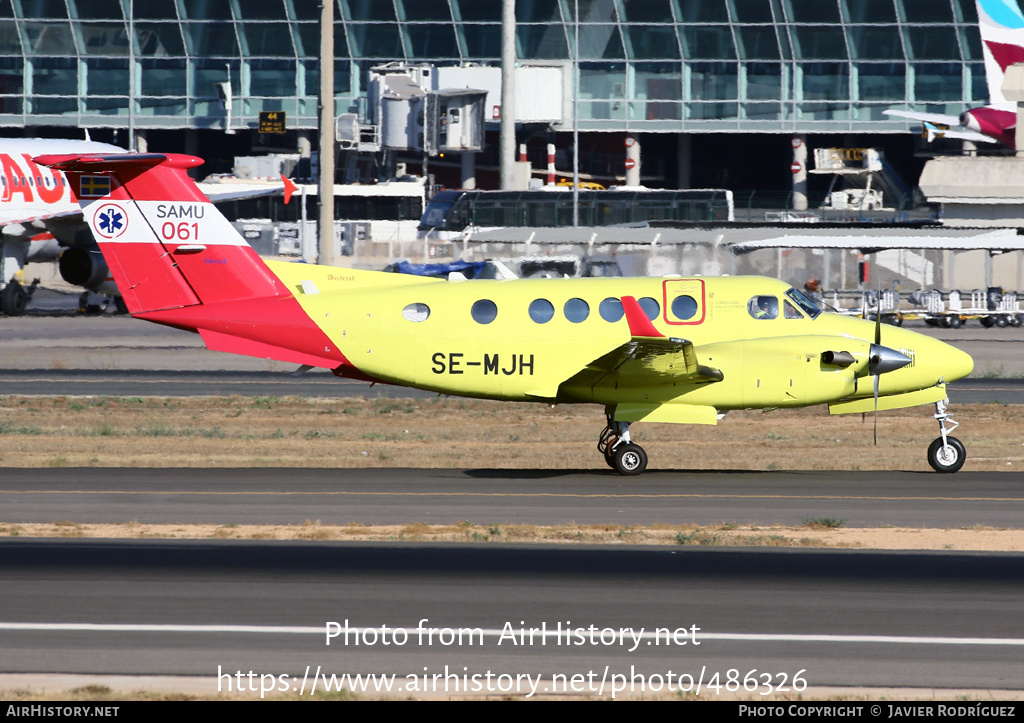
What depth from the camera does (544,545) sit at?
1430 cm

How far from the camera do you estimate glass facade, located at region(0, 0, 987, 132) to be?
80.1m

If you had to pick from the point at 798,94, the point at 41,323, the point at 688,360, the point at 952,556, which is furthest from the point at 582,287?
the point at 798,94

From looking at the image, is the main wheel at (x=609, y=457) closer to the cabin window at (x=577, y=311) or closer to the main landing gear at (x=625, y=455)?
the main landing gear at (x=625, y=455)

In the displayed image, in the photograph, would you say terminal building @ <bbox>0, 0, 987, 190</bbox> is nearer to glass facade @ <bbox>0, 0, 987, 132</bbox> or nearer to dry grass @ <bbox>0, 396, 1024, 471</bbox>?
glass facade @ <bbox>0, 0, 987, 132</bbox>

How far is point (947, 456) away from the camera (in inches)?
774

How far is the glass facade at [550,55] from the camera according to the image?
8006cm

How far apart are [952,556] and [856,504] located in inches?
129

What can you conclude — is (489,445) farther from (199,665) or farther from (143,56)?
(143,56)

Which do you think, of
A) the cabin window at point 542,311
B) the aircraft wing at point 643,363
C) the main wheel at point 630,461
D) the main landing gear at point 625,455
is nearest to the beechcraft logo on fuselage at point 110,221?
the cabin window at point 542,311

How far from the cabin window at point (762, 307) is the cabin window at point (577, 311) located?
8.41 ft

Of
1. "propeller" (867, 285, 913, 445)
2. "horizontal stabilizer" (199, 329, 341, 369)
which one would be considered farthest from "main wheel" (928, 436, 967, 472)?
"horizontal stabilizer" (199, 329, 341, 369)

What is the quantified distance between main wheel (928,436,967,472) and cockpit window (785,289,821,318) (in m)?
2.78

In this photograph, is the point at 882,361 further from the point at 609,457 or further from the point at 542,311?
the point at 542,311

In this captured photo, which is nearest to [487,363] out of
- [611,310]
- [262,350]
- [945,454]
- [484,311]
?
[484,311]
